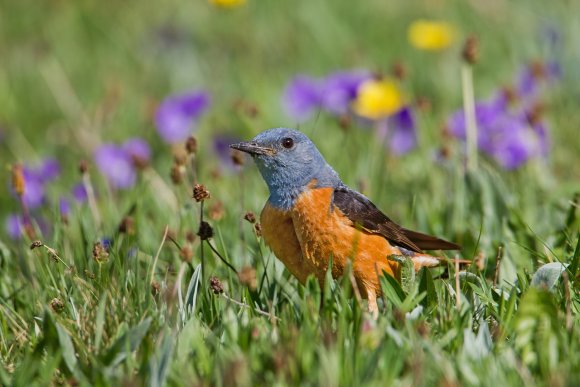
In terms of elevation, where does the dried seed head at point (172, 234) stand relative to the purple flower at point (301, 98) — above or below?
below

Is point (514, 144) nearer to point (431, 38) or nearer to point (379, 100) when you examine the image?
point (379, 100)

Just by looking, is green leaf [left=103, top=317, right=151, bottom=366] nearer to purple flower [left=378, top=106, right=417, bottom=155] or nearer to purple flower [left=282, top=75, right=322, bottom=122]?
purple flower [left=378, top=106, right=417, bottom=155]

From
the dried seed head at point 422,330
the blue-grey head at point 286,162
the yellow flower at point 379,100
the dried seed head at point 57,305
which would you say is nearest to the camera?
the dried seed head at point 422,330

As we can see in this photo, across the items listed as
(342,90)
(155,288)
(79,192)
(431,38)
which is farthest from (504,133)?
(155,288)

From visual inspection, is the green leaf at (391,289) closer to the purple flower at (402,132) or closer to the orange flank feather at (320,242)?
the orange flank feather at (320,242)

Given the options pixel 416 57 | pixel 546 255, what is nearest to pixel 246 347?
pixel 546 255

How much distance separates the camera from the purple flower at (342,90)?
6836 millimetres

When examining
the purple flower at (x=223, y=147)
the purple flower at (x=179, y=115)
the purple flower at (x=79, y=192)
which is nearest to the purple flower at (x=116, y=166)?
the purple flower at (x=79, y=192)

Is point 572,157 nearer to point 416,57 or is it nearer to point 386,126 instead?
point 386,126

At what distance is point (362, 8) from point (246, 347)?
6459 mm

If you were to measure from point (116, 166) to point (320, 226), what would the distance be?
2.82m

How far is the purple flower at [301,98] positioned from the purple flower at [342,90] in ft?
0.40

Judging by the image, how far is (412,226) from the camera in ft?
16.8

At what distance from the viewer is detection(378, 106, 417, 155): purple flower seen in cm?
660
